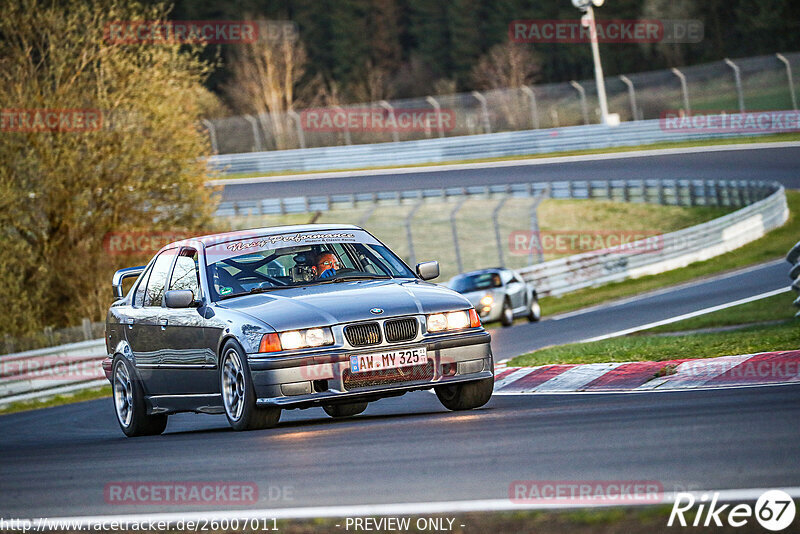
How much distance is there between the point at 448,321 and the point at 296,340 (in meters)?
1.18

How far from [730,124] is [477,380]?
3794 centimetres

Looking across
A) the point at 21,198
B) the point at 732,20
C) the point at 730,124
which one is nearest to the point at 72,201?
the point at 21,198

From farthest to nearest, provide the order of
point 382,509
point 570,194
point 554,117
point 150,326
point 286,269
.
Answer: point 554,117 < point 570,194 < point 150,326 < point 286,269 < point 382,509

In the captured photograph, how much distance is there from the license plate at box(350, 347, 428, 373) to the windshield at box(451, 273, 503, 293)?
50.1 feet

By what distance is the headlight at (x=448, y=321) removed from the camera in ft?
30.8

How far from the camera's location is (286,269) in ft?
33.8

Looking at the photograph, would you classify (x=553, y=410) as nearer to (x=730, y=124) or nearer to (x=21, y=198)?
(x=21, y=198)

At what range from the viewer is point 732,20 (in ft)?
274

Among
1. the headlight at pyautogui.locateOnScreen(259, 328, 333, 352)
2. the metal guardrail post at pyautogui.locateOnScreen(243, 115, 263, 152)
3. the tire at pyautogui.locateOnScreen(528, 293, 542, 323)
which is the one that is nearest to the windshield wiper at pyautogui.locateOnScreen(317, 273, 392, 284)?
the headlight at pyautogui.locateOnScreen(259, 328, 333, 352)

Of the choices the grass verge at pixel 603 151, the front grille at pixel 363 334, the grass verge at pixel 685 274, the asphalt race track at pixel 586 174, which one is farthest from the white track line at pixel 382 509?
the grass verge at pixel 603 151

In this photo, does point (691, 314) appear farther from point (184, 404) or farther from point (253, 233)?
point (184, 404)

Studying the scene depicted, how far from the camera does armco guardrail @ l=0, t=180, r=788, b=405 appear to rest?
20.5 meters

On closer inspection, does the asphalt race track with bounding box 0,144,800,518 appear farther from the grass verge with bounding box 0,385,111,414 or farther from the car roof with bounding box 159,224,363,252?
the grass verge with bounding box 0,385,111,414

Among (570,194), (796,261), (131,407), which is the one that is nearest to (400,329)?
(131,407)
